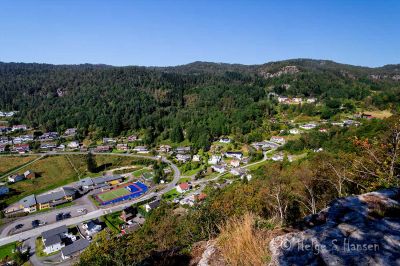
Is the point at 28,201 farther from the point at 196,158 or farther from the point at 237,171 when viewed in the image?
the point at 237,171

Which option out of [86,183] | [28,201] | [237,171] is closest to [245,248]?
[237,171]

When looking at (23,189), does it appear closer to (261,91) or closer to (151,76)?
(261,91)

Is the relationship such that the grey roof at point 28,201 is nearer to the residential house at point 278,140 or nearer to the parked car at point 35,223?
the parked car at point 35,223

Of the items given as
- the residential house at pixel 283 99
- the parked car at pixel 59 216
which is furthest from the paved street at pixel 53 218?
the residential house at pixel 283 99

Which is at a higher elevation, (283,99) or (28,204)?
(283,99)

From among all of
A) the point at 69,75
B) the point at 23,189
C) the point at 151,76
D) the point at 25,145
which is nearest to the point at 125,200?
the point at 23,189

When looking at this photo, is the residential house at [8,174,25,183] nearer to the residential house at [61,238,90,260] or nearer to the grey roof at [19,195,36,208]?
the grey roof at [19,195,36,208]

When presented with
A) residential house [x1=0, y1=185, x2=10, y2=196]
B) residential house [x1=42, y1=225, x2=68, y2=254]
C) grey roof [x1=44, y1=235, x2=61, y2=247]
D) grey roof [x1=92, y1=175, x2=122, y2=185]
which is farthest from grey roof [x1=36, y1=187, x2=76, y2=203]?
grey roof [x1=44, y1=235, x2=61, y2=247]
